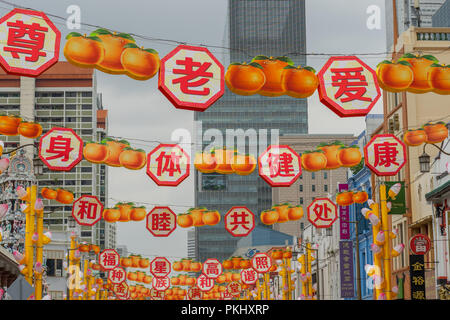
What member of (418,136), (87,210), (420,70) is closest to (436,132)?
(418,136)

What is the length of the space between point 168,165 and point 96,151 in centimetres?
235

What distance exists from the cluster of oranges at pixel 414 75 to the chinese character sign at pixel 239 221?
61.4 feet

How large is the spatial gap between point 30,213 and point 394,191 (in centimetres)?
A: 1499

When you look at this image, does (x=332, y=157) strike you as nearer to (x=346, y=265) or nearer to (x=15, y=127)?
(x=15, y=127)

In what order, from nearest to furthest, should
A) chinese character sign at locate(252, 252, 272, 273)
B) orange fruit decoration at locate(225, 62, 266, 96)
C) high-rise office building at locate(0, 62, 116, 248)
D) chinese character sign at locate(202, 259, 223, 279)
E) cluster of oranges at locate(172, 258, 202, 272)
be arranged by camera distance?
orange fruit decoration at locate(225, 62, 266, 96) < cluster of oranges at locate(172, 258, 202, 272) < chinese character sign at locate(252, 252, 272, 273) < chinese character sign at locate(202, 259, 223, 279) < high-rise office building at locate(0, 62, 116, 248)

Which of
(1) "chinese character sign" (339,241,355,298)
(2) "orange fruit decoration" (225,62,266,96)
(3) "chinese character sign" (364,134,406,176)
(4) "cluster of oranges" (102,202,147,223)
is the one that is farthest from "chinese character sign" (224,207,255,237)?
(2) "orange fruit decoration" (225,62,266,96)

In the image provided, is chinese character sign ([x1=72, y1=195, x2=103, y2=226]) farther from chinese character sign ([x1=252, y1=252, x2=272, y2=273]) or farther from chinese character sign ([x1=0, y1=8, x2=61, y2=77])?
chinese character sign ([x1=252, y1=252, x2=272, y2=273])

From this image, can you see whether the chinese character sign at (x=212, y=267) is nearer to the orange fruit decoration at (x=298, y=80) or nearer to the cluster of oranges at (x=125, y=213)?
the cluster of oranges at (x=125, y=213)

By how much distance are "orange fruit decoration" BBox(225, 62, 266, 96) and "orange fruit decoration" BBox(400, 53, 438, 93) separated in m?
3.52

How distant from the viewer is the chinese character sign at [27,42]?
15008 mm

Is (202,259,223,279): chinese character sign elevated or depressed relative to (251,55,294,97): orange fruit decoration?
depressed

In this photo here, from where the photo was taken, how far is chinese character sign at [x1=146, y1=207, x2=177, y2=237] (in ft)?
115

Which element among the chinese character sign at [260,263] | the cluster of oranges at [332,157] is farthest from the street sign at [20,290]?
the chinese character sign at [260,263]

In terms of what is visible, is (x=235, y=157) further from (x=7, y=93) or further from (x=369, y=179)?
(x=7, y=93)
